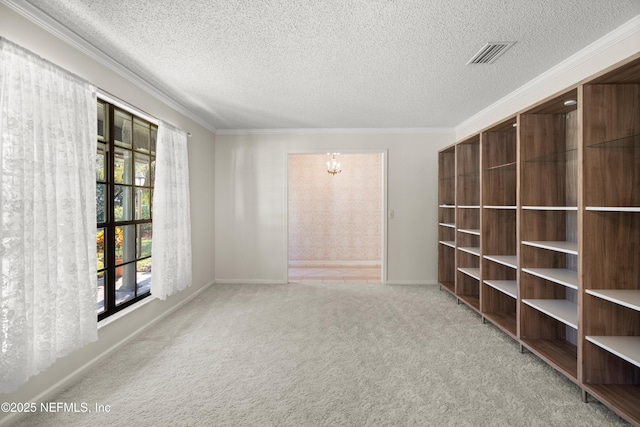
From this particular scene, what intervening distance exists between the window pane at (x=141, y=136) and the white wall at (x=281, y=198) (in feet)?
5.72

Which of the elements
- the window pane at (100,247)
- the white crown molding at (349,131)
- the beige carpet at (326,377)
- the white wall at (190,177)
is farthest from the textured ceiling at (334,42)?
the beige carpet at (326,377)

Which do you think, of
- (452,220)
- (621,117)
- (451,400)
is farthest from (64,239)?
(452,220)

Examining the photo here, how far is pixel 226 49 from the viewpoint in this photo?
2.47 metres

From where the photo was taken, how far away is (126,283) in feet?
10.3

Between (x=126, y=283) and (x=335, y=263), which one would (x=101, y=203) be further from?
(x=335, y=263)

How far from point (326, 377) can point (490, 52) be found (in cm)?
287

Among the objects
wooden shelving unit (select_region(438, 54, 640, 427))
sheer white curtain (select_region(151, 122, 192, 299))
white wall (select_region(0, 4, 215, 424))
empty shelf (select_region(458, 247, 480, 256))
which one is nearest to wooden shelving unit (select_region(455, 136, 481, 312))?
wooden shelving unit (select_region(438, 54, 640, 427))

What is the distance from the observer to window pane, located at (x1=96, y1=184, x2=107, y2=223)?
8.85 ft

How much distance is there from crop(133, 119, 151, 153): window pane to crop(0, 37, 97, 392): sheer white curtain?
2.81 feet

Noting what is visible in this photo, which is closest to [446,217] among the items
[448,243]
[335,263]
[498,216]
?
[448,243]

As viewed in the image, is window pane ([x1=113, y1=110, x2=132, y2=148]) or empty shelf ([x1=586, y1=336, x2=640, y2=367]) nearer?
empty shelf ([x1=586, y1=336, x2=640, y2=367])

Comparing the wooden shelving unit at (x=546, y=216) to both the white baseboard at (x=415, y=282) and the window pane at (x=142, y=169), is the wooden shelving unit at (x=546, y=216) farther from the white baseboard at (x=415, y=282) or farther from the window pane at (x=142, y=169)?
the window pane at (x=142, y=169)

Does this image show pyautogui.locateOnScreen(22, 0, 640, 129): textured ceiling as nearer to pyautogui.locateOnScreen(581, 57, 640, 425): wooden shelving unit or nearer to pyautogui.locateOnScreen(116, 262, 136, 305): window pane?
pyautogui.locateOnScreen(581, 57, 640, 425): wooden shelving unit

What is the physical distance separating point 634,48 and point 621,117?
0.69 metres
